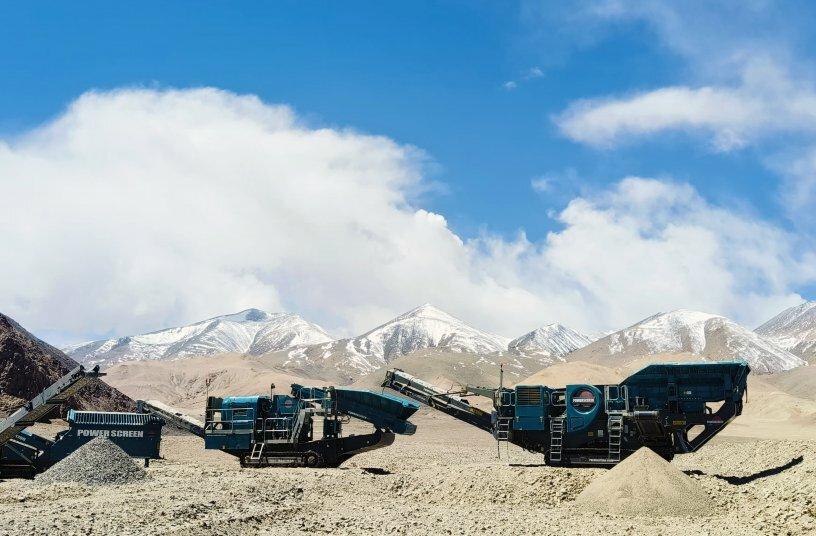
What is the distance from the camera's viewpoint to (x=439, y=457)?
42.1m

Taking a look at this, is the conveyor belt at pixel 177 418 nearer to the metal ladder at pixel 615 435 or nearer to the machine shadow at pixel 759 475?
the metal ladder at pixel 615 435

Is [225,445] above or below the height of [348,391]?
below

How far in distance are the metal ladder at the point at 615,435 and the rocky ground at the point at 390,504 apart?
1554 mm

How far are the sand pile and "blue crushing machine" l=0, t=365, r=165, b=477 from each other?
16991 millimetres

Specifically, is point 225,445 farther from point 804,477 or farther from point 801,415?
point 801,415

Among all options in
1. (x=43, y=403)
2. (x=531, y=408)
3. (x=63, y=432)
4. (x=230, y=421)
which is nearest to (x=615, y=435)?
(x=531, y=408)

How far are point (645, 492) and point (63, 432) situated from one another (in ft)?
73.0

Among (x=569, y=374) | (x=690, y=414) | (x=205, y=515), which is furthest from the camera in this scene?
(x=569, y=374)

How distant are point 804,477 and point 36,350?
71731mm

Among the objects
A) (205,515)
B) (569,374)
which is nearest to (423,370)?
(569,374)

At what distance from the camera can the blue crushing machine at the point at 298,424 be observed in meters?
29.0

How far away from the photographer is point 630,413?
25578 millimetres

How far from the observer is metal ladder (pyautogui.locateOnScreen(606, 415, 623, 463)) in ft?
83.4

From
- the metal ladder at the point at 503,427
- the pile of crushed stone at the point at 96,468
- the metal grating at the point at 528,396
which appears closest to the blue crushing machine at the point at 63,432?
the pile of crushed stone at the point at 96,468
